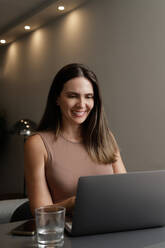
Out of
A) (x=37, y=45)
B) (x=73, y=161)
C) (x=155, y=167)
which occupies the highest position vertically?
(x=37, y=45)

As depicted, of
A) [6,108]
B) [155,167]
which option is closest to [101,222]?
[155,167]

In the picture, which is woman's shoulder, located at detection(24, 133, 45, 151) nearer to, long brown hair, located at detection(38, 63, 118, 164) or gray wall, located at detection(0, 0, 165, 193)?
long brown hair, located at detection(38, 63, 118, 164)

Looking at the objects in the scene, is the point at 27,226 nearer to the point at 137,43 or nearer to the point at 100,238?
the point at 100,238

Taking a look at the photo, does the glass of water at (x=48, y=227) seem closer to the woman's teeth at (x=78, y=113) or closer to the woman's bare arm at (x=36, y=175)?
the woman's bare arm at (x=36, y=175)

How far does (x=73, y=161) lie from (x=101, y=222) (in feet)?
2.05

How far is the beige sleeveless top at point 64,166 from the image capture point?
1.51 m

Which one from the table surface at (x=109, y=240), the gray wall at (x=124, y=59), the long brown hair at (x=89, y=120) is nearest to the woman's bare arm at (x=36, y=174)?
the long brown hair at (x=89, y=120)

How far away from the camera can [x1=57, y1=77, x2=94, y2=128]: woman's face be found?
5.11ft

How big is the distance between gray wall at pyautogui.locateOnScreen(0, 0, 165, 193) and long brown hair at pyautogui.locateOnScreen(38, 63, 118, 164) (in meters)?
1.56

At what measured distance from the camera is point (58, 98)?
163cm

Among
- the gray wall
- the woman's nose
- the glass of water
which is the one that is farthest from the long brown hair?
the gray wall

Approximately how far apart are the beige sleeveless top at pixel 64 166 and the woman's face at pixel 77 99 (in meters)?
0.14

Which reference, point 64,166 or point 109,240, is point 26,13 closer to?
point 64,166

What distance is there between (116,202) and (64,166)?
619 mm
